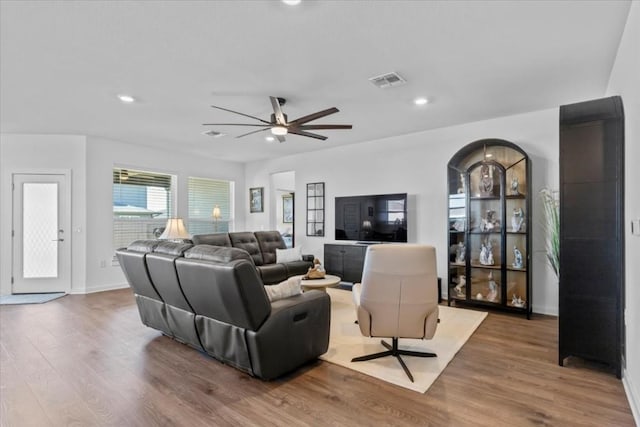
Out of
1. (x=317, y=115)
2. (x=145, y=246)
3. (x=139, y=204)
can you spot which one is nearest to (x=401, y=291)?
(x=317, y=115)

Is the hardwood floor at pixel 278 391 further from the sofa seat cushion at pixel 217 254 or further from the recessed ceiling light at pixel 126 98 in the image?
the recessed ceiling light at pixel 126 98

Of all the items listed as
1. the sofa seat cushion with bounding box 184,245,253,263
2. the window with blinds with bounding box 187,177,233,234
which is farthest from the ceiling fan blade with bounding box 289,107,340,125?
the window with blinds with bounding box 187,177,233,234

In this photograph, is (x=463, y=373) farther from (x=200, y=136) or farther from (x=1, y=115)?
(x=1, y=115)

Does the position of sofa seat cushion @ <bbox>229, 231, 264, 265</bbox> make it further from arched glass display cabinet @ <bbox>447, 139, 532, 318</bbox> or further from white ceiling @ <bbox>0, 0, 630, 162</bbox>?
arched glass display cabinet @ <bbox>447, 139, 532, 318</bbox>

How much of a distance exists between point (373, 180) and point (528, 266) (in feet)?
8.86

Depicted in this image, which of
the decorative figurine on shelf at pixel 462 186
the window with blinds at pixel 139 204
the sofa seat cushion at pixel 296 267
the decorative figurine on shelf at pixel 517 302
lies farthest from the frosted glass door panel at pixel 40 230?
the decorative figurine on shelf at pixel 517 302

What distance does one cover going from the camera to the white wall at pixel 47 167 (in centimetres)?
546

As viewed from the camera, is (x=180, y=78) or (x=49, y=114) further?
(x=49, y=114)

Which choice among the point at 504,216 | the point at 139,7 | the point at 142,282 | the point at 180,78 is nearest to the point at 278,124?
the point at 180,78

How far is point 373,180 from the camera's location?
19.4 feet

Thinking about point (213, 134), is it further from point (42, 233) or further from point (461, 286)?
point (461, 286)

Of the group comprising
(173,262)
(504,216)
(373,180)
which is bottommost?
(173,262)

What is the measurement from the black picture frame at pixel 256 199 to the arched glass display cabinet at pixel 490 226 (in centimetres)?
440

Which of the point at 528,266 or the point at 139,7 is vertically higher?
the point at 139,7
